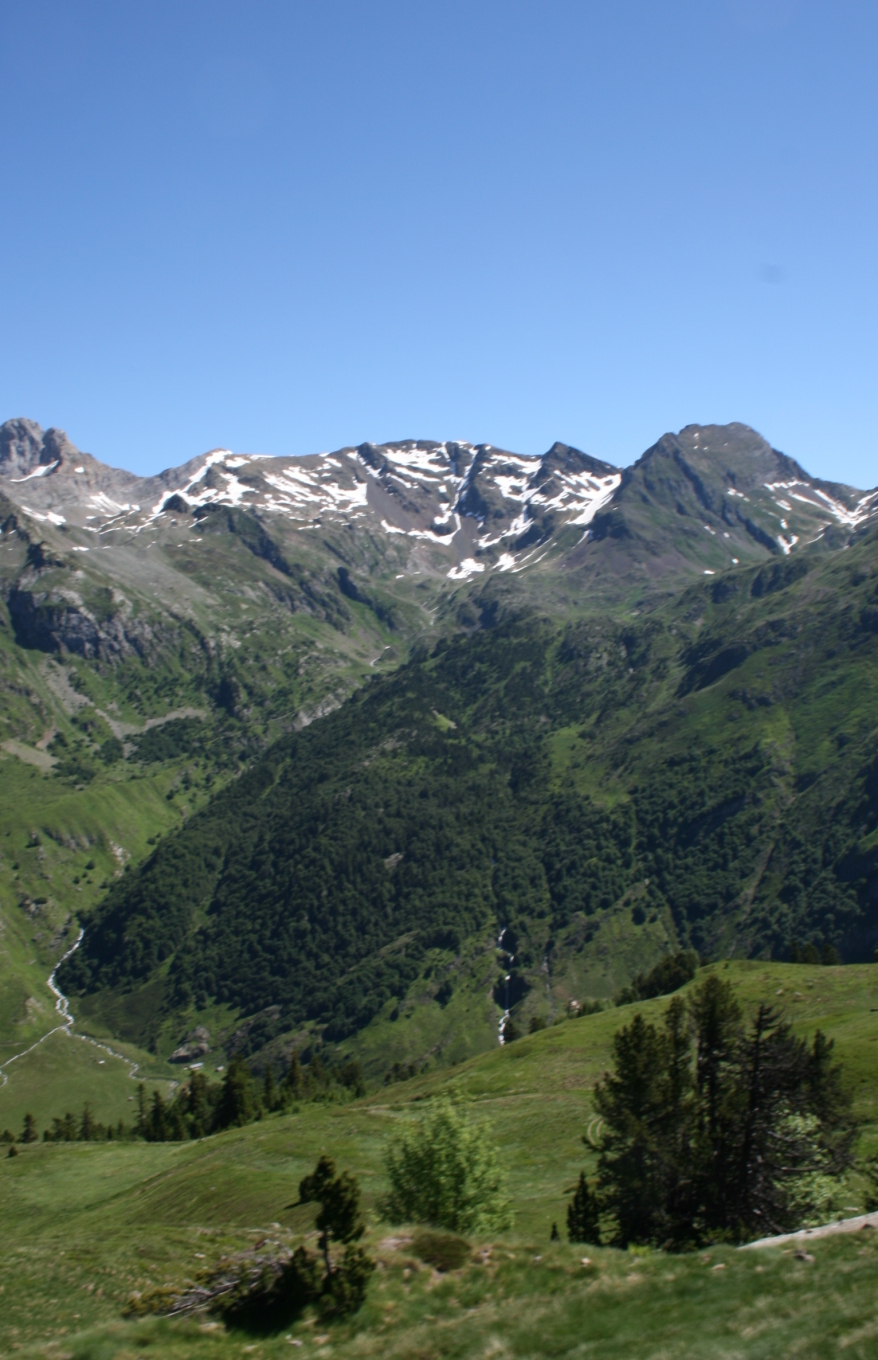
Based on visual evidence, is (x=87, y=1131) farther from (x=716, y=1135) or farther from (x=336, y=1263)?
(x=336, y=1263)

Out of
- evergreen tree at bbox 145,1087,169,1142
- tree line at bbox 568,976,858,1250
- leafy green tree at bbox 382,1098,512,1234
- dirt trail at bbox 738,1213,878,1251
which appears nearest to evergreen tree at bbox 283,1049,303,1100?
evergreen tree at bbox 145,1087,169,1142

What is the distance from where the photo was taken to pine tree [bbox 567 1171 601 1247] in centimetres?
4528

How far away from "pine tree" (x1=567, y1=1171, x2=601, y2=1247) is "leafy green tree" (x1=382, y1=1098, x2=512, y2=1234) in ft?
15.8

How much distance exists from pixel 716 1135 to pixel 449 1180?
48.2 feet

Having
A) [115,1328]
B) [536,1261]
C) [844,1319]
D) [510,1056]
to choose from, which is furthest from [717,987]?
[510,1056]

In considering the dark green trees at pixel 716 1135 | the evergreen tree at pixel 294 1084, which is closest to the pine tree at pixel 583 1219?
the dark green trees at pixel 716 1135

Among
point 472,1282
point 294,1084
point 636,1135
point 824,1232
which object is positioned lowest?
point 294,1084

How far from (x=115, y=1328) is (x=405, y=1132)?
90.2 ft

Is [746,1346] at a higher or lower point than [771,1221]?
higher

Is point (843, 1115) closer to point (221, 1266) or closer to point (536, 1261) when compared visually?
point (536, 1261)

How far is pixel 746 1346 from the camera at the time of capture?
79.4 ft

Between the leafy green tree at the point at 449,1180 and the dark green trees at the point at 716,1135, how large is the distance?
5894 mm

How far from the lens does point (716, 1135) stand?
47.2 m

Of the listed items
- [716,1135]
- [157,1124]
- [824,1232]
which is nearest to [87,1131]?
[157,1124]
